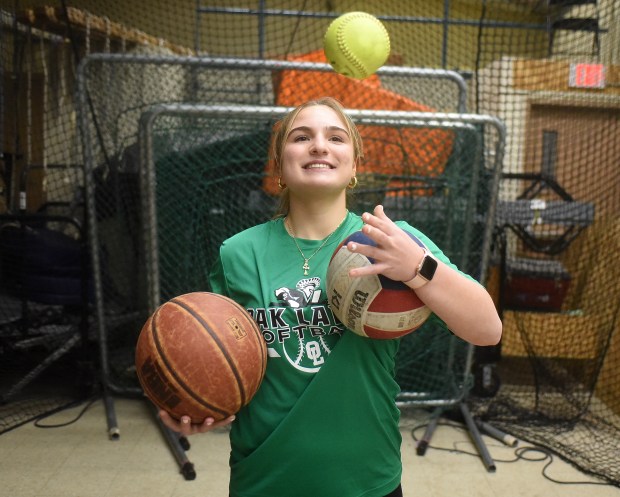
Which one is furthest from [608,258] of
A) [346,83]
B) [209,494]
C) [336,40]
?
[209,494]

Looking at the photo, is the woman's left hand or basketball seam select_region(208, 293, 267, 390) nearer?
the woman's left hand

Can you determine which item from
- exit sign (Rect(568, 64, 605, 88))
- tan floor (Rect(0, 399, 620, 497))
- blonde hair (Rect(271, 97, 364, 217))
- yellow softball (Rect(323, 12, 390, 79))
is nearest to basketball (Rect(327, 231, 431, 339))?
blonde hair (Rect(271, 97, 364, 217))

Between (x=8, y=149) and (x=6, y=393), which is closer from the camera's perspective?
(x=6, y=393)

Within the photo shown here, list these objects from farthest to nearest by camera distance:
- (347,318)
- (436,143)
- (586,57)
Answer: (586,57) → (436,143) → (347,318)

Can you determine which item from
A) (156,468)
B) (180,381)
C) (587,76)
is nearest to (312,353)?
(180,381)

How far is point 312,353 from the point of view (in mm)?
1438

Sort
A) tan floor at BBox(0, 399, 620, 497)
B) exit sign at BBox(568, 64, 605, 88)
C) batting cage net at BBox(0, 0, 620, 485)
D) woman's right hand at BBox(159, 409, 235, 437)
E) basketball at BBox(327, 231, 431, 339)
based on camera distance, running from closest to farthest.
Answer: basketball at BBox(327, 231, 431, 339), woman's right hand at BBox(159, 409, 235, 437), tan floor at BBox(0, 399, 620, 497), batting cage net at BBox(0, 0, 620, 485), exit sign at BBox(568, 64, 605, 88)

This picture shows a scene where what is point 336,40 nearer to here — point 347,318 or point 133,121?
point 347,318

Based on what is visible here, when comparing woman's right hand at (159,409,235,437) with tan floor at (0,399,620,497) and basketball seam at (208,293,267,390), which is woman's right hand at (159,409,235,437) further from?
tan floor at (0,399,620,497)

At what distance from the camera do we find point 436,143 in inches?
143

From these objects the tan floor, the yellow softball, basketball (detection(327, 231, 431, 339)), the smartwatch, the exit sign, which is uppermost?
the exit sign

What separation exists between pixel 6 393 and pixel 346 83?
119 inches

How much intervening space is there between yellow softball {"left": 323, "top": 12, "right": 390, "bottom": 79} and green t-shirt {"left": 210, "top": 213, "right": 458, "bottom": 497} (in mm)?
1371

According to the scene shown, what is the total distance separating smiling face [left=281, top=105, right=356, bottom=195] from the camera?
1.45 m
